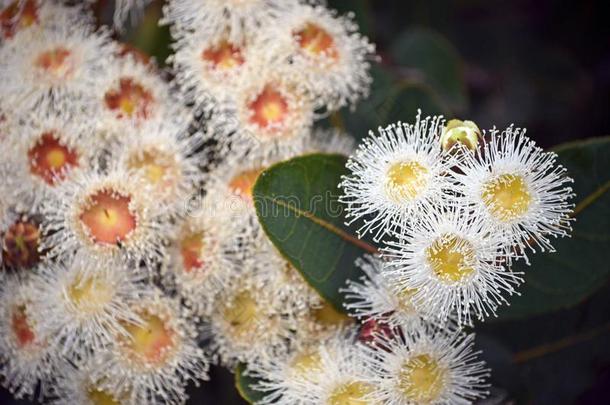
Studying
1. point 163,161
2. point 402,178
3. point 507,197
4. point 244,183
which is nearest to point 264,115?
point 244,183

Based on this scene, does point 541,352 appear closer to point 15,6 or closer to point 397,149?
point 397,149

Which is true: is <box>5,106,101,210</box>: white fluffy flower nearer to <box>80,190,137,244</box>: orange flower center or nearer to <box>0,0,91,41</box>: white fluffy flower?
<box>80,190,137,244</box>: orange flower center

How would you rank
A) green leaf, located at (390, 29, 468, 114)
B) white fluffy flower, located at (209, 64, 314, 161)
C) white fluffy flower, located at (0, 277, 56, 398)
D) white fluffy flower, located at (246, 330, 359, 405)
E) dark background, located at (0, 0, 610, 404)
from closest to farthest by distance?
white fluffy flower, located at (246, 330, 359, 405)
white fluffy flower, located at (0, 277, 56, 398)
white fluffy flower, located at (209, 64, 314, 161)
dark background, located at (0, 0, 610, 404)
green leaf, located at (390, 29, 468, 114)

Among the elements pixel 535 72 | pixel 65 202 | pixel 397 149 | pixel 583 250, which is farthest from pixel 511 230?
pixel 535 72

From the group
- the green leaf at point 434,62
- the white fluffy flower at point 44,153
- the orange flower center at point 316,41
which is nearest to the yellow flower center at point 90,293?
the white fluffy flower at point 44,153

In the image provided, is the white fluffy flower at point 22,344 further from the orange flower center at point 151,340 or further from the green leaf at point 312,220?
the green leaf at point 312,220

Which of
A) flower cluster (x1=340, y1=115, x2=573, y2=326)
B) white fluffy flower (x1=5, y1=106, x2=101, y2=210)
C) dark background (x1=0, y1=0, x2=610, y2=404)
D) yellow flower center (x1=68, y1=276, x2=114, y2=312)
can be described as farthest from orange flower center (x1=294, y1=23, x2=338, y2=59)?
yellow flower center (x1=68, y1=276, x2=114, y2=312)
